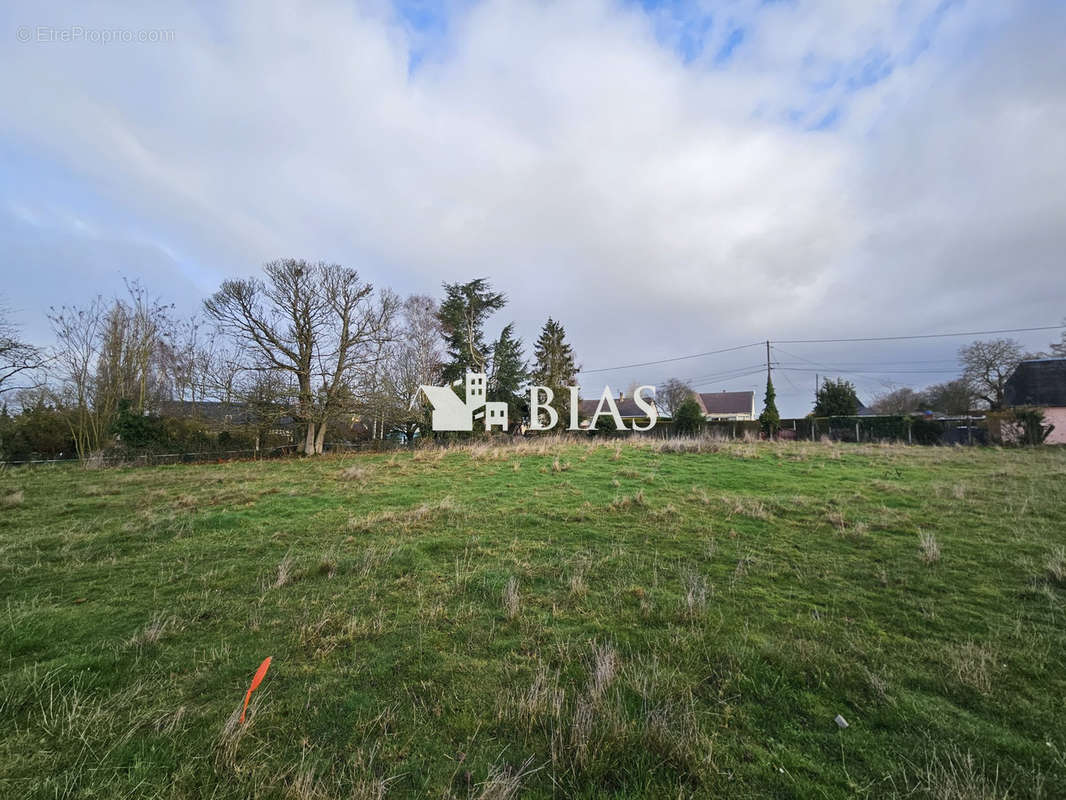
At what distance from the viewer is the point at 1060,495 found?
7.57 metres

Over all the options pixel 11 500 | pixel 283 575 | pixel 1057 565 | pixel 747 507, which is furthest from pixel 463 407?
pixel 1057 565

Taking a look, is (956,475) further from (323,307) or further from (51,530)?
(323,307)

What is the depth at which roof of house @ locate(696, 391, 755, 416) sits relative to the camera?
55.5m

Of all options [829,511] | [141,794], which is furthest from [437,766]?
[829,511]

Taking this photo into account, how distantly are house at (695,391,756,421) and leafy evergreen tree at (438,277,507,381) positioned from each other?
122ft

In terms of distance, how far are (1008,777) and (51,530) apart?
11.1 m

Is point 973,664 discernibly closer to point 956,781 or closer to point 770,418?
point 956,781

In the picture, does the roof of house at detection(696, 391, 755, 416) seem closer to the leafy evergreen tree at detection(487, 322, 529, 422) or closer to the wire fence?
the leafy evergreen tree at detection(487, 322, 529, 422)

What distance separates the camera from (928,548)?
4.80 m

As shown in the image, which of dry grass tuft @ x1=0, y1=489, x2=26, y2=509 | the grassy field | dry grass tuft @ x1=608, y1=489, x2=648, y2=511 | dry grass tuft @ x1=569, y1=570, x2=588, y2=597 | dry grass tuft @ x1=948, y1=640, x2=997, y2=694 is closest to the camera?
the grassy field

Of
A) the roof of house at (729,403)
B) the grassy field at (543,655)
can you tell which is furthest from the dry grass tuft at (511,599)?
the roof of house at (729,403)

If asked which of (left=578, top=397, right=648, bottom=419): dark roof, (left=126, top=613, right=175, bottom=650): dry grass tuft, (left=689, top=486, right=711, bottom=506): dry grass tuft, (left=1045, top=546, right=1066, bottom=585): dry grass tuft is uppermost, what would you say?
(left=578, top=397, right=648, bottom=419): dark roof

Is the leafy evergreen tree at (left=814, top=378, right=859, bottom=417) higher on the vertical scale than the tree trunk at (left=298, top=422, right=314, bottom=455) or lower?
higher

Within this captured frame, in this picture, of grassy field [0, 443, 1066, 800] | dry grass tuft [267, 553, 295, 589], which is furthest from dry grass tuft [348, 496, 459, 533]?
dry grass tuft [267, 553, 295, 589]
